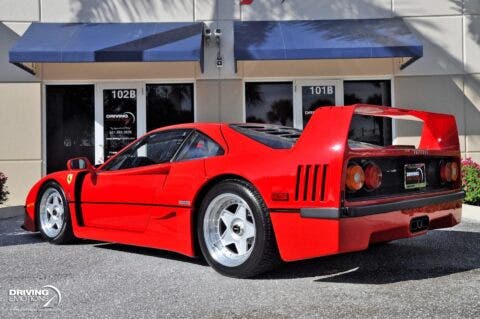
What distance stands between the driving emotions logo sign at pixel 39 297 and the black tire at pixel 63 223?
1.56 m

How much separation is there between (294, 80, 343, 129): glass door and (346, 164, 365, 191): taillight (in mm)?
7098

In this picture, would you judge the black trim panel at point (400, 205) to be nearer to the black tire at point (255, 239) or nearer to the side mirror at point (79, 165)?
the black tire at point (255, 239)

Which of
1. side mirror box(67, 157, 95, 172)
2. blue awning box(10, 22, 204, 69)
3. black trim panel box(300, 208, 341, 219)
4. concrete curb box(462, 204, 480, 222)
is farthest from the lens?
blue awning box(10, 22, 204, 69)

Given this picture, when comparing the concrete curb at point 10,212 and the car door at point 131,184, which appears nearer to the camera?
the car door at point 131,184

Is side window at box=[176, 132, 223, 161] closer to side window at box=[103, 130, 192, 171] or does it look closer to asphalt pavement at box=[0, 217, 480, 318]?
side window at box=[103, 130, 192, 171]

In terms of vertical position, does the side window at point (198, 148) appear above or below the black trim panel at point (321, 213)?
above

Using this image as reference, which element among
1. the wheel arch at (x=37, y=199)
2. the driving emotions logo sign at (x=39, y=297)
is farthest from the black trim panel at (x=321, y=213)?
the wheel arch at (x=37, y=199)

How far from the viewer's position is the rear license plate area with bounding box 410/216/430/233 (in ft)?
12.8

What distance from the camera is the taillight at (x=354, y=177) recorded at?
3.50 metres

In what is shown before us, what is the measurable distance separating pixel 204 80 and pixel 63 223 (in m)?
5.68

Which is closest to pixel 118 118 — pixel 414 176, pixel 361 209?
pixel 414 176

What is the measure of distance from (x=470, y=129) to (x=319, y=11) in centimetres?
388

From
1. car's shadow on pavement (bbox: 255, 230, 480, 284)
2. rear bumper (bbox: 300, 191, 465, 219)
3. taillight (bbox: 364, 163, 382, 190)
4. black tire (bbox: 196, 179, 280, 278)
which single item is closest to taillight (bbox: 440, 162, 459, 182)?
rear bumper (bbox: 300, 191, 465, 219)

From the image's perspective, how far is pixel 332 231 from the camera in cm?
338
